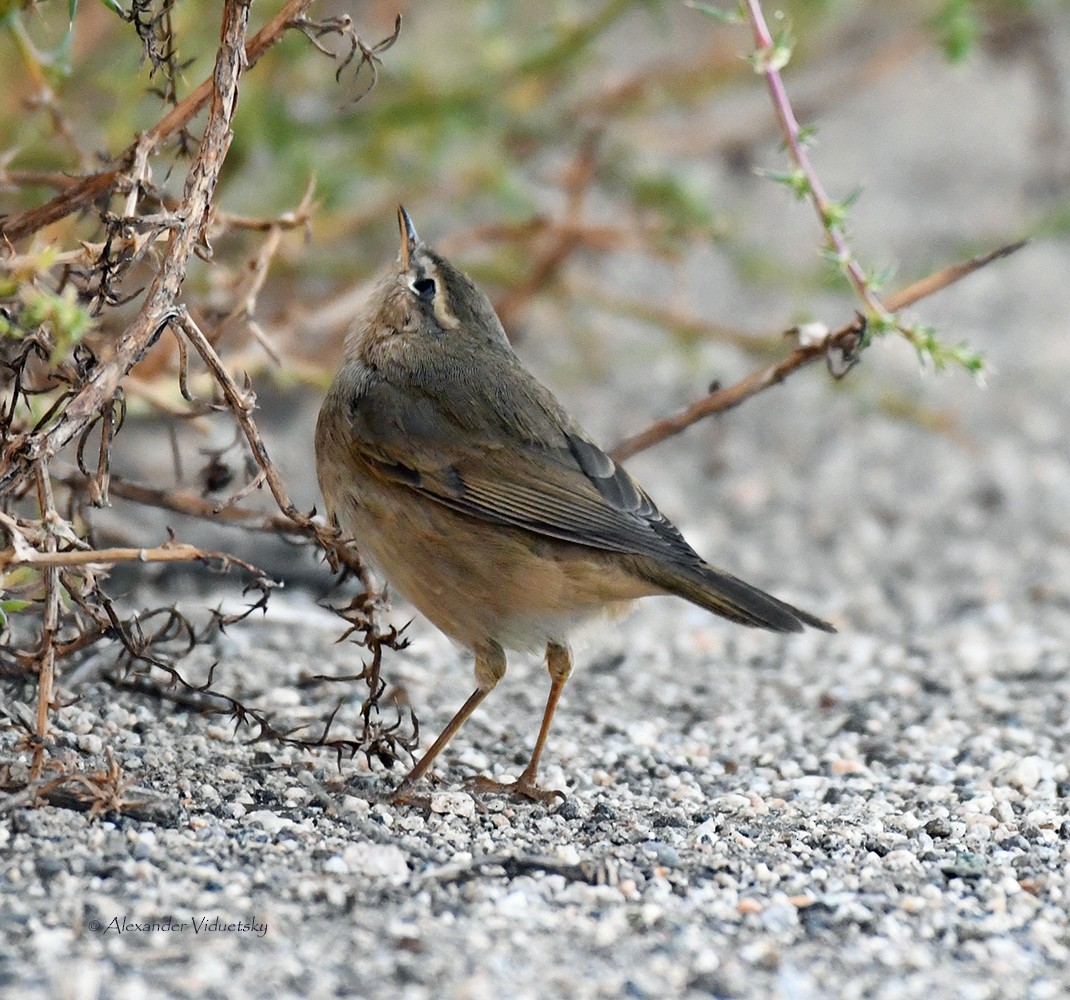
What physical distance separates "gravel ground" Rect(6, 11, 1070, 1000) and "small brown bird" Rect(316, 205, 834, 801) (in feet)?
1.29

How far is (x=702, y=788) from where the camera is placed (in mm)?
4125

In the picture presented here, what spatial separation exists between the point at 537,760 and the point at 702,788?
1.50 feet

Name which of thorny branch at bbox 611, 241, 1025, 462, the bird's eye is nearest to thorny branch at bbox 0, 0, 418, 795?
the bird's eye

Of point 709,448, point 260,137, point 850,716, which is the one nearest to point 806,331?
point 850,716

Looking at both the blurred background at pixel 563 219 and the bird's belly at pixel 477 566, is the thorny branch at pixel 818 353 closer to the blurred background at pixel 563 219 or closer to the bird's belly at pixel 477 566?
the blurred background at pixel 563 219

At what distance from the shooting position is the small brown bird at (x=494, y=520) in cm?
400

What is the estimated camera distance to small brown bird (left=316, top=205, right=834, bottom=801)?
4.00m

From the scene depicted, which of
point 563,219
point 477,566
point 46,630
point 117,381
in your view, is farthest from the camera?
point 563,219

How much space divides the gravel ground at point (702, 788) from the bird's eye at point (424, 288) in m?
1.16

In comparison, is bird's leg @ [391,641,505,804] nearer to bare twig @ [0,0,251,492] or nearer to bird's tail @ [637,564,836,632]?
bird's tail @ [637,564,836,632]

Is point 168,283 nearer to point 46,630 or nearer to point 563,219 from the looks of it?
point 46,630

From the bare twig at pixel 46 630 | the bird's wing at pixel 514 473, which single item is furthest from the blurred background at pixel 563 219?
the bare twig at pixel 46 630

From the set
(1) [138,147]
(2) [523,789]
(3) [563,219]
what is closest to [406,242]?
(1) [138,147]

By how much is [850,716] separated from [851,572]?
172cm
